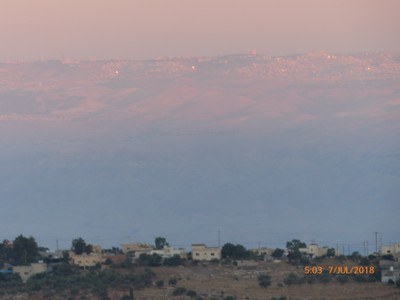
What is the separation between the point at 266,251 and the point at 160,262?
34.9 ft

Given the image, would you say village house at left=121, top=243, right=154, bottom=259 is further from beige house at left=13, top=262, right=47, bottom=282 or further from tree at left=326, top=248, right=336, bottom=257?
tree at left=326, top=248, right=336, bottom=257

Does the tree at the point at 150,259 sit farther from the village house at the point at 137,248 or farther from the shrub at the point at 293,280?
the shrub at the point at 293,280

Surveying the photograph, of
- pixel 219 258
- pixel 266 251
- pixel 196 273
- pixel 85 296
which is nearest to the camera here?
pixel 85 296

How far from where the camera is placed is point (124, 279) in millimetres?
75188

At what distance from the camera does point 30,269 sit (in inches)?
3184

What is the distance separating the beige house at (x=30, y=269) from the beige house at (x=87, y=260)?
2121mm

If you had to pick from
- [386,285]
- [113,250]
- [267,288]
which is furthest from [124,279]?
[113,250]

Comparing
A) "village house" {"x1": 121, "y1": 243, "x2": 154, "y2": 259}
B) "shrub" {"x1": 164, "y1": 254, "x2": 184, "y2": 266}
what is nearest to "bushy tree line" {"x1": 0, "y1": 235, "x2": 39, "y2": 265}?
"village house" {"x1": 121, "y1": 243, "x2": 154, "y2": 259}

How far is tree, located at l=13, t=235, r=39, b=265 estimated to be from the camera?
3408 inches

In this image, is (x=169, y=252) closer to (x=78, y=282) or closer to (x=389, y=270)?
(x=389, y=270)

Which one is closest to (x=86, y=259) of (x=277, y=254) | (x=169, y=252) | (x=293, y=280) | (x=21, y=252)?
(x=21, y=252)

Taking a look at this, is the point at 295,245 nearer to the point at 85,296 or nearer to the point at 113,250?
the point at 113,250
